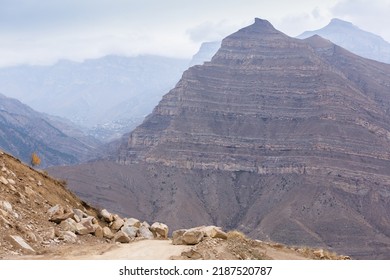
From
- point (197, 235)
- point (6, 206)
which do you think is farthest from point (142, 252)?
point (6, 206)

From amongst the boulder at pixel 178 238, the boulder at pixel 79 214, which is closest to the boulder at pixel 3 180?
the boulder at pixel 79 214

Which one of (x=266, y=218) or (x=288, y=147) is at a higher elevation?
(x=288, y=147)

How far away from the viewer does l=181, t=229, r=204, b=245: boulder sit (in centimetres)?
2372

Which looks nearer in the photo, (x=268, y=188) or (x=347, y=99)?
(x=268, y=188)

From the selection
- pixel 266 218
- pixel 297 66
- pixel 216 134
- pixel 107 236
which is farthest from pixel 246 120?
pixel 107 236

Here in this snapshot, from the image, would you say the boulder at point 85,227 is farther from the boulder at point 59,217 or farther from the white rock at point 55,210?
the white rock at point 55,210

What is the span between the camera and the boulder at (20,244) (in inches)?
876

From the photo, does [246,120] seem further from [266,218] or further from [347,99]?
[266,218]

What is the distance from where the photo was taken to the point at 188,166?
169 m

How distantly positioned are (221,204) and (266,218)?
18584 millimetres

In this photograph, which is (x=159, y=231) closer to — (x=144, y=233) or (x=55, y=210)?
(x=144, y=233)

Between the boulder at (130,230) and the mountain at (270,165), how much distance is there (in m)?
101

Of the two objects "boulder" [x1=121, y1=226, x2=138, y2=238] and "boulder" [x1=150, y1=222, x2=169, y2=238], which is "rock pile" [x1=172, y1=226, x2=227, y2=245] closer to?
"boulder" [x1=121, y1=226, x2=138, y2=238]

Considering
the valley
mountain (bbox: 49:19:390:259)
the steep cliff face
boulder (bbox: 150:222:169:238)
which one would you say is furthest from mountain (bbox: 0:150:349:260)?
the steep cliff face
